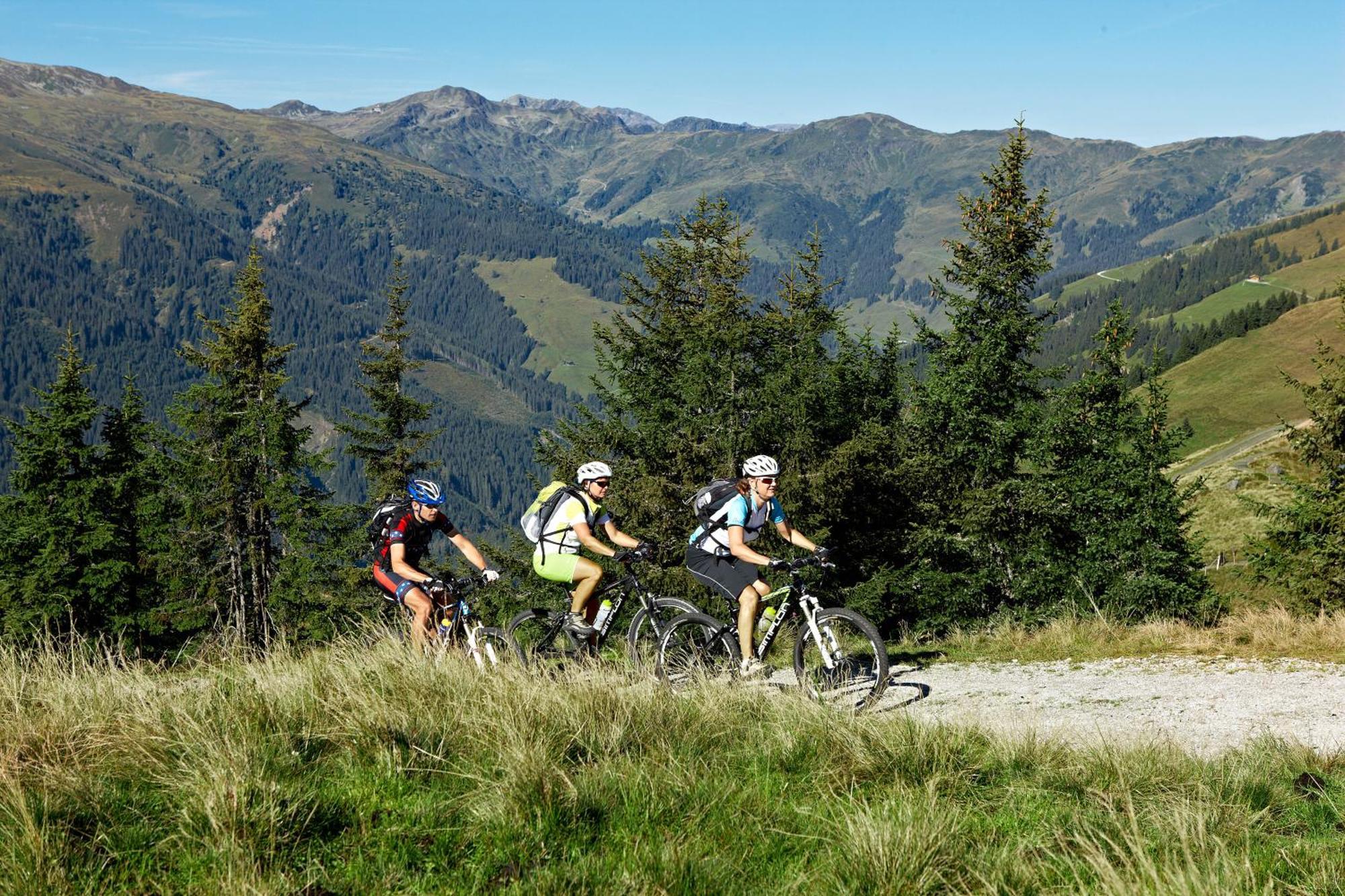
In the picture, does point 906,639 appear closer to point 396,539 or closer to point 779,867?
point 396,539

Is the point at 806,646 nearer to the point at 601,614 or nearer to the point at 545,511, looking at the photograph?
the point at 601,614

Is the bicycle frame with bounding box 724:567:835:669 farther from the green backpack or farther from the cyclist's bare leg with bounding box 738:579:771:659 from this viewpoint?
the green backpack

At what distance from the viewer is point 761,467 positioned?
29.7 ft

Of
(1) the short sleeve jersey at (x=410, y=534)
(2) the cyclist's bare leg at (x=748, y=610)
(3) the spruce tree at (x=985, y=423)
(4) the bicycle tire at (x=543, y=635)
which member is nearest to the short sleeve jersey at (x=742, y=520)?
(2) the cyclist's bare leg at (x=748, y=610)

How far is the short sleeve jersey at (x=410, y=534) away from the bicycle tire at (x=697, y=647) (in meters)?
2.41

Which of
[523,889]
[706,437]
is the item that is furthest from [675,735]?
[706,437]

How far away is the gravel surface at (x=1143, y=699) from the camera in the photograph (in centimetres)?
748

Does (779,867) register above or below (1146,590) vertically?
above

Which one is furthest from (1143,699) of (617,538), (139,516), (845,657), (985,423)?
(139,516)

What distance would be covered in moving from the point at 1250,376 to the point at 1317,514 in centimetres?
17018

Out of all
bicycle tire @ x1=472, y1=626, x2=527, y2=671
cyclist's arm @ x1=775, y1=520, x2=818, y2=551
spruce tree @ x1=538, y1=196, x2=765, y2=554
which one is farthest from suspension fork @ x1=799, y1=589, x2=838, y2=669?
spruce tree @ x1=538, y1=196, x2=765, y2=554

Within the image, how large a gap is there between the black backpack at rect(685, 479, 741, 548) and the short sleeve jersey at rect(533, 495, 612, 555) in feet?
3.21

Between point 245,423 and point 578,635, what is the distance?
2774 cm

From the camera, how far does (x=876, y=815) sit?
4594 millimetres
